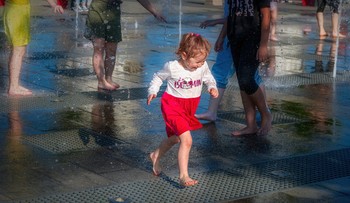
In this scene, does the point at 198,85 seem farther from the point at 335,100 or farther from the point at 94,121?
the point at 335,100

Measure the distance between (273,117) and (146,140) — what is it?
1.71 metres

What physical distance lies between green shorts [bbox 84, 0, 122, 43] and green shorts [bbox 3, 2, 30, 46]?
77 centimetres

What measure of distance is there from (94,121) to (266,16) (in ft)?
6.58

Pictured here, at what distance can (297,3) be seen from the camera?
27.8m

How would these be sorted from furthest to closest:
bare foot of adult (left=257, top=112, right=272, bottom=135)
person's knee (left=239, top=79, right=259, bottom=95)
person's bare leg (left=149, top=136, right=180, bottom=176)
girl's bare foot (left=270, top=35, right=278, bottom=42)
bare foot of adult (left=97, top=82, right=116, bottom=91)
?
1. girl's bare foot (left=270, top=35, right=278, bottom=42)
2. bare foot of adult (left=97, top=82, right=116, bottom=91)
3. bare foot of adult (left=257, top=112, right=272, bottom=135)
4. person's knee (left=239, top=79, right=259, bottom=95)
5. person's bare leg (left=149, top=136, right=180, bottom=176)

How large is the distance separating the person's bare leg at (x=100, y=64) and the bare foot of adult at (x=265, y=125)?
262cm

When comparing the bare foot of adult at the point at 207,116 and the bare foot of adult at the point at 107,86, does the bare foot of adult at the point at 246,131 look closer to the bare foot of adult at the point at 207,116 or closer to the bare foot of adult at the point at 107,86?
the bare foot of adult at the point at 207,116

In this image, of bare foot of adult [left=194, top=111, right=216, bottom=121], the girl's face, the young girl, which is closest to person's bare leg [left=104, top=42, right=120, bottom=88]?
bare foot of adult [left=194, top=111, right=216, bottom=121]

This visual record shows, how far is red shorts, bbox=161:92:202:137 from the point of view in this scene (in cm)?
612

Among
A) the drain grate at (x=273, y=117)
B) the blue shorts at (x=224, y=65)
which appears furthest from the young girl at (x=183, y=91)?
the drain grate at (x=273, y=117)

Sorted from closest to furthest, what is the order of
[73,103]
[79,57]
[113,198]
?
1. [113,198]
2. [73,103]
3. [79,57]

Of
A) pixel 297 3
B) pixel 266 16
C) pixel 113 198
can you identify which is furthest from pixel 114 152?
pixel 297 3

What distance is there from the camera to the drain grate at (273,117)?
8.40 m

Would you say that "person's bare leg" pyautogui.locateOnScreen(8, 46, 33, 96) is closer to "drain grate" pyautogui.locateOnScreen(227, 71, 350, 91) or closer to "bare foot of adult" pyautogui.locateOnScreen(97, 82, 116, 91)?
"bare foot of adult" pyautogui.locateOnScreen(97, 82, 116, 91)
